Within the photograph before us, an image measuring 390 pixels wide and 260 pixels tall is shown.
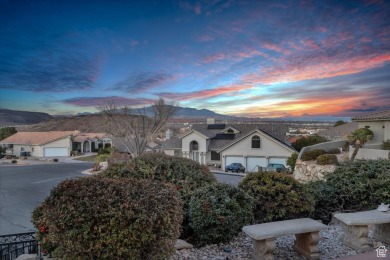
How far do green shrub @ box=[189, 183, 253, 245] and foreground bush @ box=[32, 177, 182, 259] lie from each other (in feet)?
4.60

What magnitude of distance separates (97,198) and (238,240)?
3.14 meters

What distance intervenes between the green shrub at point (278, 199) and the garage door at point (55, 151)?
48.7m

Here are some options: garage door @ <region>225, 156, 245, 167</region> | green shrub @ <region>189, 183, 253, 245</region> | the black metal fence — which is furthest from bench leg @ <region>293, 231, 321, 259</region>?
garage door @ <region>225, 156, 245, 167</region>

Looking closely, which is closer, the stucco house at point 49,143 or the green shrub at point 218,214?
the green shrub at point 218,214

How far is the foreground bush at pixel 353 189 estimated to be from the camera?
6.59 metres

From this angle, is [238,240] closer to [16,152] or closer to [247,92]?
[247,92]

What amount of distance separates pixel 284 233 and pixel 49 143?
165 ft

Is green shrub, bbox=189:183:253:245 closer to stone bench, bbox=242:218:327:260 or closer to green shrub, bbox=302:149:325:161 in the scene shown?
stone bench, bbox=242:218:327:260

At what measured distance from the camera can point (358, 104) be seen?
17.6m

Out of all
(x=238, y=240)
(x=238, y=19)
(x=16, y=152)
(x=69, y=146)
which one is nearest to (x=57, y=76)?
(x=238, y=19)

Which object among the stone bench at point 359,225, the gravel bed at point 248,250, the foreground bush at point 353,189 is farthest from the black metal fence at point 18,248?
the foreground bush at point 353,189

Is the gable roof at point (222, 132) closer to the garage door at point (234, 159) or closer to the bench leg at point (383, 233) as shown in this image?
the garage door at point (234, 159)

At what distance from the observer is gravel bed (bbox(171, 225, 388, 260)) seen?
468cm

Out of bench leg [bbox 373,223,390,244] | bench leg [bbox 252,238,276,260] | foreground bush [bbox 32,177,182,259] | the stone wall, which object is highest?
foreground bush [bbox 32,177,182,259]
